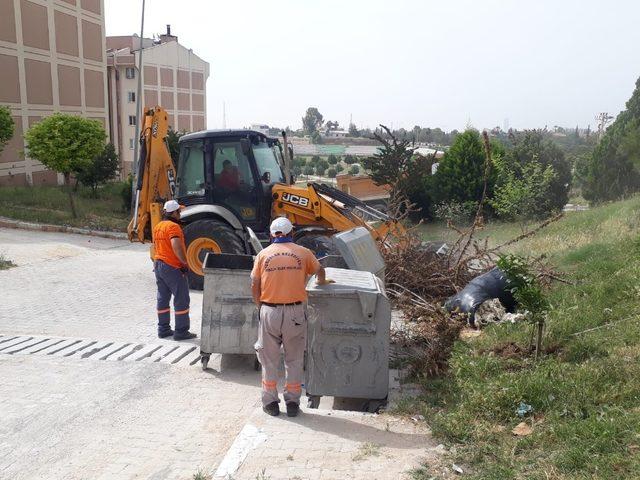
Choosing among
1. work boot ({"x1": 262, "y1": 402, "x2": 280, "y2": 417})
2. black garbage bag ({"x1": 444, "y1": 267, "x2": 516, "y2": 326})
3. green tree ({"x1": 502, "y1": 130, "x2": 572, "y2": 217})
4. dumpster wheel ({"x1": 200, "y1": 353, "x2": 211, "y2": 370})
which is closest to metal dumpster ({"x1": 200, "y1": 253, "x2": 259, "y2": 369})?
dumpster wheel ({"x1": 200, "y1": 353, "x2": 211, "y2": 370})

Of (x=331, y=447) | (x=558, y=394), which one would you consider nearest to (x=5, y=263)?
(x=331, y=447)

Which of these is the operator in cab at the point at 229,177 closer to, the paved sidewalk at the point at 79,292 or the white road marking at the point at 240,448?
the paved sidewalk at the point at 79,292

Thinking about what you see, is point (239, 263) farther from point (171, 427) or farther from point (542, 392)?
point (542, 392)

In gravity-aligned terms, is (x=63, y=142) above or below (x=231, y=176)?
above

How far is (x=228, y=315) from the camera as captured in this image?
20.9 ft

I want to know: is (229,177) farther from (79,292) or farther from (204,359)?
(204,359)

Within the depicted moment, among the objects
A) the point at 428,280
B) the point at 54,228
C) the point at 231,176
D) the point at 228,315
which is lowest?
the point at 54,228

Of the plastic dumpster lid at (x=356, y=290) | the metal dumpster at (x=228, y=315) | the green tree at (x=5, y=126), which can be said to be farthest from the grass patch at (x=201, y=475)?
the green tree at (x=5, y=126)

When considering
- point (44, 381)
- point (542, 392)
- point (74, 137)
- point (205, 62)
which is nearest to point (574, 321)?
point (542, 392)

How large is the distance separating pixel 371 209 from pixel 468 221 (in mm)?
10571

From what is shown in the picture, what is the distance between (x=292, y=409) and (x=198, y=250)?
5500mm

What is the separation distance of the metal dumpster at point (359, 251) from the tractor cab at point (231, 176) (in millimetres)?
2550

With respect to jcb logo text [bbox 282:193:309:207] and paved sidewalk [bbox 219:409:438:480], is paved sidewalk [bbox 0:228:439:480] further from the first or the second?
jcb logo text [bbox 282:193:309:207]

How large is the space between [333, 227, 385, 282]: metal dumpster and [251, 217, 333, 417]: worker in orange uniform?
218 cm
